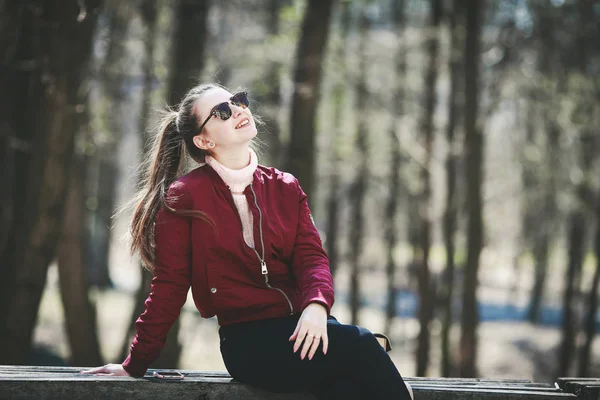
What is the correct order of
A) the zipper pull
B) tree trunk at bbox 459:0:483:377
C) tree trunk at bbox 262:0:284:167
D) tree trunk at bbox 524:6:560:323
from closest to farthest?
the zipper pull, tree trunk at bbox 262:0:284:167, tree trunk at bbox 459:0:483:377, tree trunk at bbox 524:6:560:323

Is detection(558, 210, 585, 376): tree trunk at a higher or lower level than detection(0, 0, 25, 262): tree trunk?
lower

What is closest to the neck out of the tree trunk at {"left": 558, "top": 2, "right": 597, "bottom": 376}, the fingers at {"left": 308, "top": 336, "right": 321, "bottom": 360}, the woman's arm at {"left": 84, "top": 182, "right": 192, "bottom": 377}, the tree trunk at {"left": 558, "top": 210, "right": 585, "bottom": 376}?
the woman's arm at {"left": 84, "top": 182, "right": 192, "bottom": 377}

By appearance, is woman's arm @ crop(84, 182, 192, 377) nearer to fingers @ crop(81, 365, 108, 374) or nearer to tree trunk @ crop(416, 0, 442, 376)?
fingers @ crop(81, 365, 108, 374)

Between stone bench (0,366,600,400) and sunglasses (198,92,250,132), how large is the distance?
1.12 metres

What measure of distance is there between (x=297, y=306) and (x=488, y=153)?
778 inches

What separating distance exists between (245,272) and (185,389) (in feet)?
1.80

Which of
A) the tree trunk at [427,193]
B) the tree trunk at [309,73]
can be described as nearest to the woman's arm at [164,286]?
the tree trunk at [309,73]

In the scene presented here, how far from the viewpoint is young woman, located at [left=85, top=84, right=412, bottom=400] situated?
281cm

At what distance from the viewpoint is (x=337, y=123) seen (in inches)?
733

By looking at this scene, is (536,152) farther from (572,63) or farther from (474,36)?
(474,36)

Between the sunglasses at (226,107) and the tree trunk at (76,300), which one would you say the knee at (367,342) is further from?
the tree trunk at (76,300)

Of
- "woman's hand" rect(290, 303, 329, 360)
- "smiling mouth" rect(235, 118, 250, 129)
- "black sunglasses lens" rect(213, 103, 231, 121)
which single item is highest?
"black sunglasses lens" rect(213, 103, 231, 121)

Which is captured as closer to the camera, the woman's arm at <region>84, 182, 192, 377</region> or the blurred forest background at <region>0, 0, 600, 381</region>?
the woman's arm at <region>84, 182, 192, 377</region>

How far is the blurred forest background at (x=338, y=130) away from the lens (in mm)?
6699
